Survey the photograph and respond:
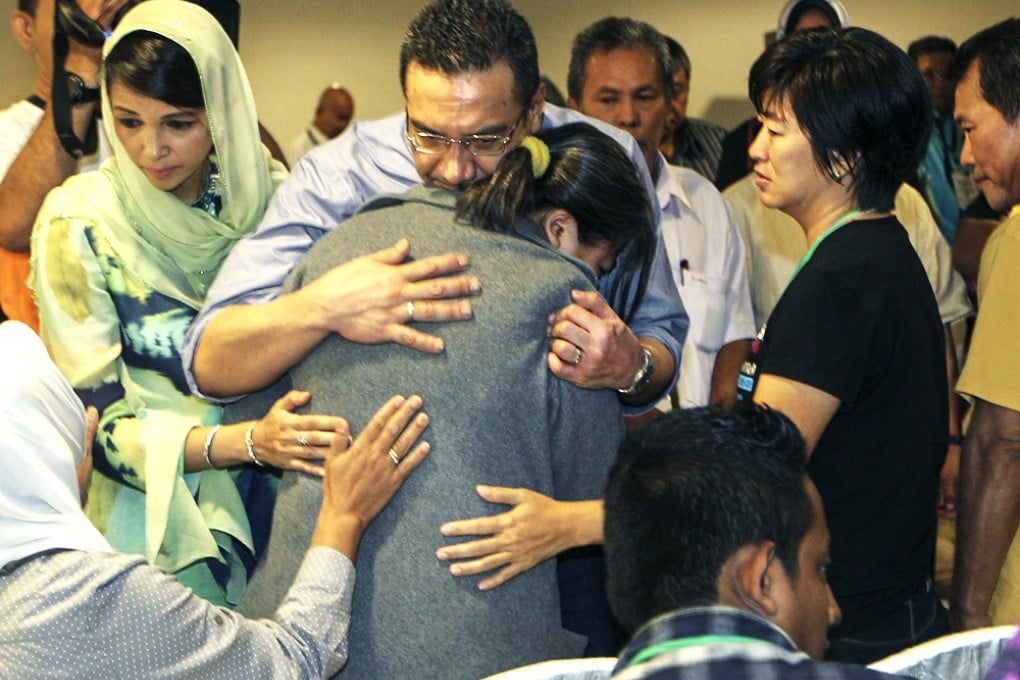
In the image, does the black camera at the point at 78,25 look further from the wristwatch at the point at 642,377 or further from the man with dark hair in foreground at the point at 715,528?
the man with dark hair in foreground at the point at 715,528

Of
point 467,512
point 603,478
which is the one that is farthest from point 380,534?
point 603,478

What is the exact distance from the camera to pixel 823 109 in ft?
6.04

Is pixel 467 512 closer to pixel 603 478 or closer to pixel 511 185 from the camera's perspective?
pixel 603 478

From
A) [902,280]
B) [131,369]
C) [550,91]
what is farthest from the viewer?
[550,91]

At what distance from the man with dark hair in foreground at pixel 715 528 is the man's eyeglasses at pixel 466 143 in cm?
63

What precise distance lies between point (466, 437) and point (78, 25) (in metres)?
1.44

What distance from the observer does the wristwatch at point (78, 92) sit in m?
2.47

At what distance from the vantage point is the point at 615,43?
331cm

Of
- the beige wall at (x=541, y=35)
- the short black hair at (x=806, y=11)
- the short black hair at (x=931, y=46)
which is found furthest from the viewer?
the beige wall at (x=541, y=35)

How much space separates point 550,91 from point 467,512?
9.37 ft

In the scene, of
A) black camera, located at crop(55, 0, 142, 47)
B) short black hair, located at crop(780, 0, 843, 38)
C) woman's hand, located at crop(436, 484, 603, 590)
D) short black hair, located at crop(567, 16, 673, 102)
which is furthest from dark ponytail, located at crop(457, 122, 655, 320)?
short black hair, located at crop(780, 0, 843, 38)

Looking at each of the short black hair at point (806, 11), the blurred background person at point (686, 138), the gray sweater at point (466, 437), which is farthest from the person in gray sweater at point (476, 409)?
the blurred background person at point (686, 138)

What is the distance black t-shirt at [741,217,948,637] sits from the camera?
175cm

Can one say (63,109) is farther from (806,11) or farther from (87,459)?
(806,11)
